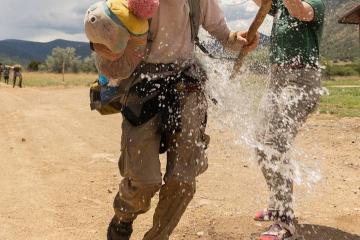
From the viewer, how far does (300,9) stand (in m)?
3.86

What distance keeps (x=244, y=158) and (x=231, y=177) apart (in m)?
0.72

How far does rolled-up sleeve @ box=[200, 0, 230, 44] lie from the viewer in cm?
358

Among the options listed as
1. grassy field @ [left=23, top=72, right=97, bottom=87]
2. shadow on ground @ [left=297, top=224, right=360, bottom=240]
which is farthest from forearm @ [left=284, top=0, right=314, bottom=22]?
grassy field @ [left=23, top=72, right=97, bottom=87]

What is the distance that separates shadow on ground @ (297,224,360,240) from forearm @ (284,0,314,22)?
5.29ft

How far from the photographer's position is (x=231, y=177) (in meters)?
6.03

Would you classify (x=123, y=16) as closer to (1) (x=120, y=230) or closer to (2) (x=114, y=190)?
(1) (x=120, y=230)

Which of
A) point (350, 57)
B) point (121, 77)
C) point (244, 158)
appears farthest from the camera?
point (350, 57)

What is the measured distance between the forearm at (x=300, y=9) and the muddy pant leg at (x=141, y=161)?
1281mm

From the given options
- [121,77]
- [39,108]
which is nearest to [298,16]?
[121,77]

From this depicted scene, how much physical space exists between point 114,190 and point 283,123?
209 centimetres

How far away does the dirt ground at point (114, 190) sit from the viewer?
4430mm

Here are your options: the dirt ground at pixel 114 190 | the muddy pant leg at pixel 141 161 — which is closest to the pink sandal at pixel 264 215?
the dirt ground at pixel 114 190

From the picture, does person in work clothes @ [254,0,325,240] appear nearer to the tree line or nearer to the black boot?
the black boot

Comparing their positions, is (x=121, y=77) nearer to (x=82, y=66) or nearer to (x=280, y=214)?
(x=280, y=214)
